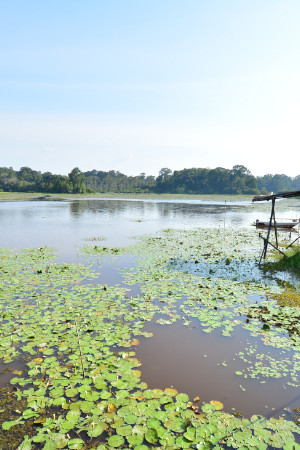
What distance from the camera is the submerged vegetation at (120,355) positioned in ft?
13.7

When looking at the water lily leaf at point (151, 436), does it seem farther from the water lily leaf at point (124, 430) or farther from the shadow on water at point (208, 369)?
the shadow on water at point (208, 369)

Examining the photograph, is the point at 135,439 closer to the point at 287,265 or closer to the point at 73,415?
the point at 73,415

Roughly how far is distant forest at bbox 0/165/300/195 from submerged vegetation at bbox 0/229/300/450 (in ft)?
363

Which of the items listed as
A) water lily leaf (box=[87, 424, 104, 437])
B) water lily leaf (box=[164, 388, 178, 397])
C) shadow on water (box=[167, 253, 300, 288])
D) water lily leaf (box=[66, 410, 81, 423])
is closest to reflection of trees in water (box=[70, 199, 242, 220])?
shadow on water (box=[167, 253, 300, 288])

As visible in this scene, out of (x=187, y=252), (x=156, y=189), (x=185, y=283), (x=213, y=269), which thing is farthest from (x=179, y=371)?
(x=156, y=189)

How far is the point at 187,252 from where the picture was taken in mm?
16938

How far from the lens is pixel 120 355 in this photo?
6156mm

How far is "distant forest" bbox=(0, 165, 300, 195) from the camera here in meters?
119

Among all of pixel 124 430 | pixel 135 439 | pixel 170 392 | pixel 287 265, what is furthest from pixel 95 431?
pixel 287 265

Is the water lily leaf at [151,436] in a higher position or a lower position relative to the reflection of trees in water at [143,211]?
lower

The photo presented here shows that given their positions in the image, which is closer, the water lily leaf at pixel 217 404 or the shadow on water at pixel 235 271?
the water lily leaf at pixel 217 404

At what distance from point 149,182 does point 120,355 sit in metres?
170

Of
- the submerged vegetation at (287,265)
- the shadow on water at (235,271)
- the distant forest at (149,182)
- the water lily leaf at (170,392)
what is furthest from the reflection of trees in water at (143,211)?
the distant forest at (149,182)

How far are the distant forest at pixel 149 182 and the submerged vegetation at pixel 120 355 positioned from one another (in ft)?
363
